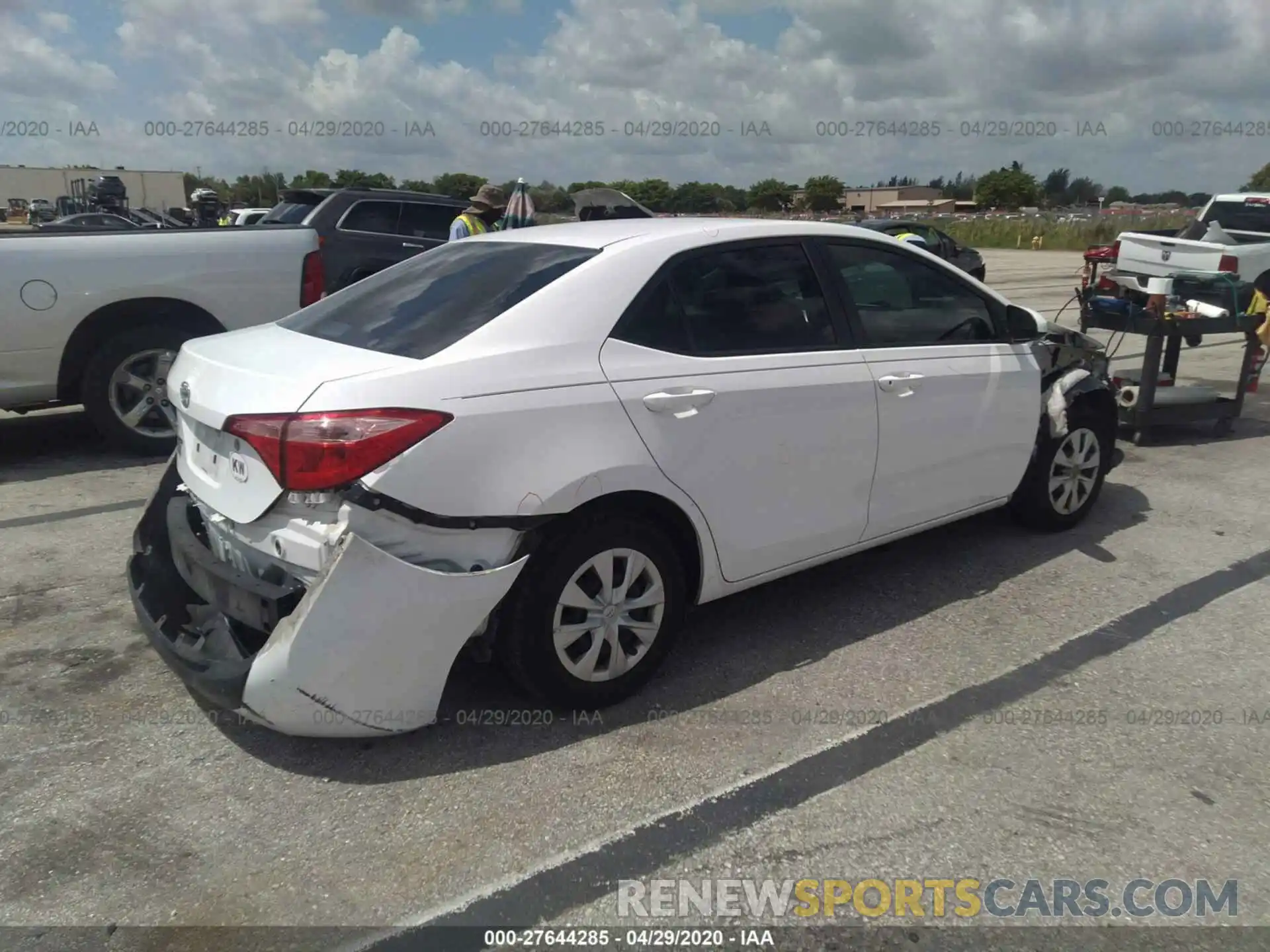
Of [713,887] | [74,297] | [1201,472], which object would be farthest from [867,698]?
[74,297]

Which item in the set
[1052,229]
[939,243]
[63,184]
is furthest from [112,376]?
[63,184]

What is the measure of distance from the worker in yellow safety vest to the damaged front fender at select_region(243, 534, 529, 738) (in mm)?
5223

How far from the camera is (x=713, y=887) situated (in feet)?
8.45

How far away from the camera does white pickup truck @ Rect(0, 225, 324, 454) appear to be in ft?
19.8

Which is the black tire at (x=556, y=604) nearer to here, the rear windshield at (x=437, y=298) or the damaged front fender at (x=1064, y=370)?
the rear windshield at (x=437, y=298)

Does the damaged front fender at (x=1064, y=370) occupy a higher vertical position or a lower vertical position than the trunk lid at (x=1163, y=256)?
lower

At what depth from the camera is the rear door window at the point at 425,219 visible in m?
9.53

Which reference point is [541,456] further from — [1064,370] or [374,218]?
[374,218]

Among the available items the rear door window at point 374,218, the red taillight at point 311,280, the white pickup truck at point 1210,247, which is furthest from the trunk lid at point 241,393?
the white pickup truck at point 1210,247

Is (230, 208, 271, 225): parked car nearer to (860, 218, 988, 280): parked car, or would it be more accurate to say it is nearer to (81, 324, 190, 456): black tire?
(860, 218, 988, 280): parked car

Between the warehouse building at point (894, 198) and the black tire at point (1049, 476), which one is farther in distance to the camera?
the warehouse building at point (894, 198)

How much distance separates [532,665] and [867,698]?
1254 mm

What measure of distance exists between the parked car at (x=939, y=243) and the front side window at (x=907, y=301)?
12.0 metres

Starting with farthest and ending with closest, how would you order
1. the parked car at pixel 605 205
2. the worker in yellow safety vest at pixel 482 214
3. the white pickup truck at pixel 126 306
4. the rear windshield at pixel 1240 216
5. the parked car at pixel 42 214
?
1. the parked car at pixel 42 214
2. the rear windshield at pixel 1240 216
3. the parked car at pixel 605 205
4. the worker in yellow safety vest at pixel 482 214
5. the white pickup truck at pixel 126 306
